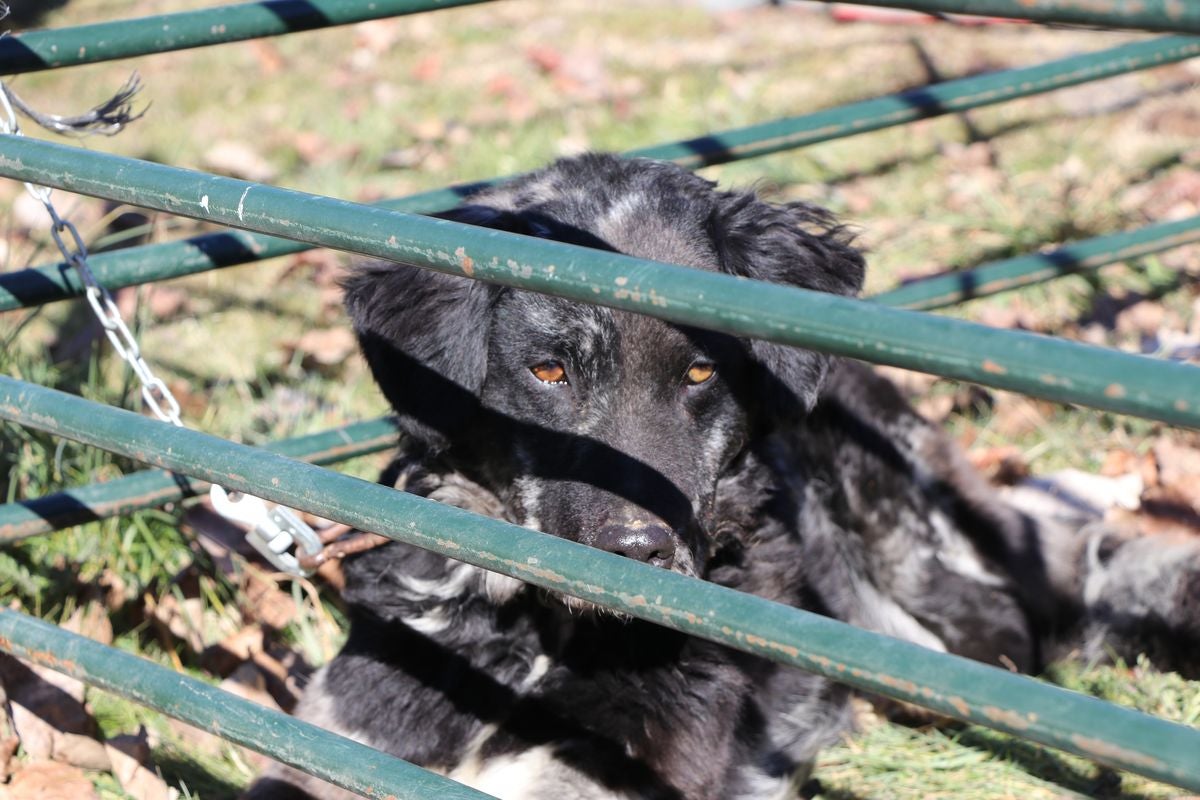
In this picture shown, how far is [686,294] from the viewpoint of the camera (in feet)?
5.82

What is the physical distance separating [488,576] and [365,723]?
0.43 m

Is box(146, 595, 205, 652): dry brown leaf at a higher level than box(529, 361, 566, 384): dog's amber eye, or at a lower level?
lower

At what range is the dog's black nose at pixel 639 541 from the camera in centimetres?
250

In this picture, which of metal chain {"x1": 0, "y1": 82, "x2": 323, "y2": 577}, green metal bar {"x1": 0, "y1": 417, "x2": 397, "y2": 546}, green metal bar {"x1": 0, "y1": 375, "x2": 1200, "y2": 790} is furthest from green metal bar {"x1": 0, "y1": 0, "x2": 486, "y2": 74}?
green metal bar {"x1": 0, "y1": 417, "x2": 397, "y2": 546}

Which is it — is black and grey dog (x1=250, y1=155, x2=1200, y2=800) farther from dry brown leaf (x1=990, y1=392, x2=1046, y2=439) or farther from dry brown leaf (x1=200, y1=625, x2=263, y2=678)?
dry brown leaf (x1=990, y1=392, x2=1046, y2=439)

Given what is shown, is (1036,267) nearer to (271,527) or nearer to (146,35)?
(271,527)

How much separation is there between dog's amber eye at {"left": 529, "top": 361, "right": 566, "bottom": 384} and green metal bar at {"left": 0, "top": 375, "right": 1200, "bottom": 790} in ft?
2.67

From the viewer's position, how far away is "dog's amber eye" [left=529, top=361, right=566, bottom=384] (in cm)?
291

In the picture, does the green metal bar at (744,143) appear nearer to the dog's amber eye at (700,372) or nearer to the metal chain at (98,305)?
the metal chain at (98,305)

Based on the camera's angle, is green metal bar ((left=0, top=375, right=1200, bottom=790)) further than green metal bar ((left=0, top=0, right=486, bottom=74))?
No

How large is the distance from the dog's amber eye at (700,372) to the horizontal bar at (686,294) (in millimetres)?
1057

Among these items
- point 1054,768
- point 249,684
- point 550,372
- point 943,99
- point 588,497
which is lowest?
point 249,684

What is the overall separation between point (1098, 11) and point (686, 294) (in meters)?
0.62

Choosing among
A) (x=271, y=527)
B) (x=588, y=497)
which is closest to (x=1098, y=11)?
(x=588, y=497)
